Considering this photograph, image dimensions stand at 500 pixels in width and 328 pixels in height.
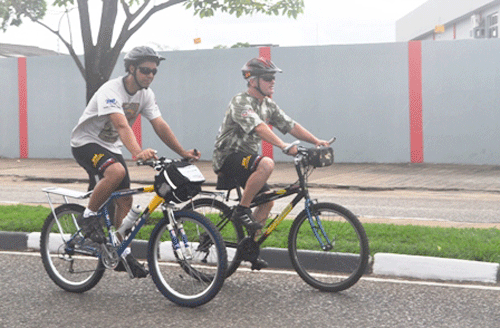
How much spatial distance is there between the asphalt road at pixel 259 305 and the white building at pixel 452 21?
22.2 m

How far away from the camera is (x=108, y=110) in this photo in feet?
17.6

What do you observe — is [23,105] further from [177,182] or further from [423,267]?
[177,182]

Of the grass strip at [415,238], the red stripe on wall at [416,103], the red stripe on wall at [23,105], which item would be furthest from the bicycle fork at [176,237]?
the red stripe on wall at [23,105]

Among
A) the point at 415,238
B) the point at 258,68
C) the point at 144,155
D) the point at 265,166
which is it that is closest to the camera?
the point at 144,155

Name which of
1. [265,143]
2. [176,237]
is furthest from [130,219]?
[265,143]

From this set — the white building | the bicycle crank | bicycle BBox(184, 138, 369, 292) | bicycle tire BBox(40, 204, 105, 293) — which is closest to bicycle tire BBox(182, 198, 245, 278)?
bicycle BBox(184, 138, 369, 292)

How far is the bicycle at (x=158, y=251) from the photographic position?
4965 millimetres

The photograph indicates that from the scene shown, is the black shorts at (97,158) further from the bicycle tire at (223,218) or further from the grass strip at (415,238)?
the grass strip at (415,238)

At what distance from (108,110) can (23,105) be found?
1716 centimetres

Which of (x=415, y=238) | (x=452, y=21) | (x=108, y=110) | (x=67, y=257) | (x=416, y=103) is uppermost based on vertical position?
(x=452, y=21)

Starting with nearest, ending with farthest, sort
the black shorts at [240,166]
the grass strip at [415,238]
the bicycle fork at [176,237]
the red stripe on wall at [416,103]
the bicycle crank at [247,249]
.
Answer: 1. the bicycle fork at [176,237]
2. the bicycle crank at [247,249]
3. the black shorts at [240,166]
4. the grass strip at [415,238]
5. the red stripe on wall at [416,103]

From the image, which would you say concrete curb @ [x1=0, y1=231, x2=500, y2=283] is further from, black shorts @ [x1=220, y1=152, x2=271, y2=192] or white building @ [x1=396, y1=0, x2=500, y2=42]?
white building @ [x1=396, y1=0, x2=500, y2=42]

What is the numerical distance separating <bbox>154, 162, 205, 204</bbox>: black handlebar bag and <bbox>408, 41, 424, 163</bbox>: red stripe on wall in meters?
14.0

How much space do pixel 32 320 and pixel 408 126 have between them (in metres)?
14.8
